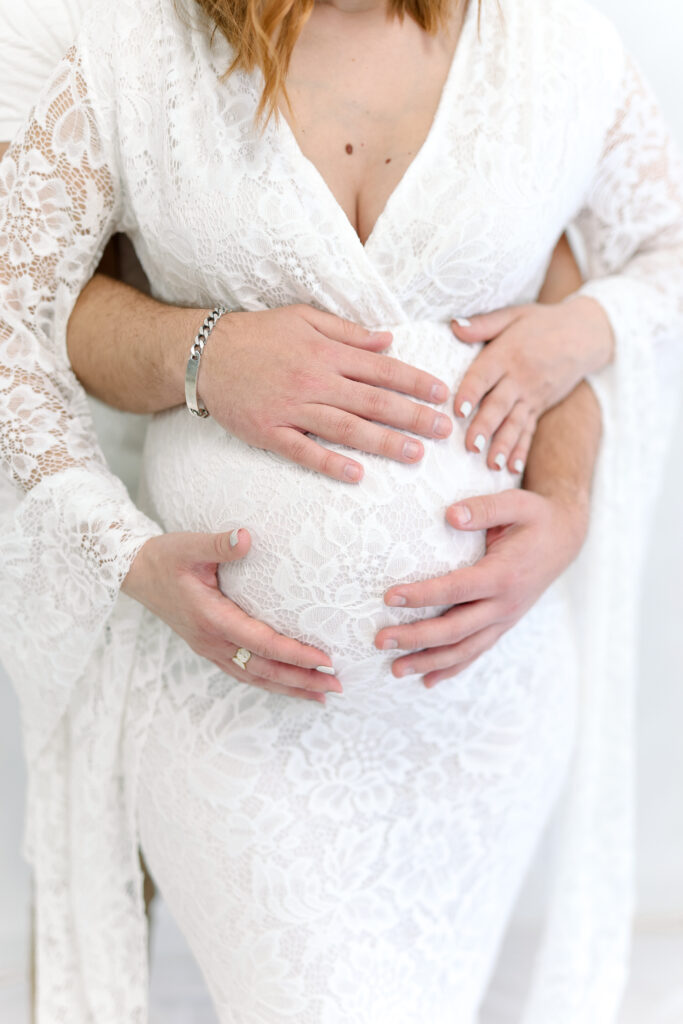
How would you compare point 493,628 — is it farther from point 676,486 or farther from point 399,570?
point 676,486

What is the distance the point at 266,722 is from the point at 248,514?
0.72 feet

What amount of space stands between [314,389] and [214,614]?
0.22 meters

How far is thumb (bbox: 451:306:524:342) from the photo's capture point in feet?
3.32

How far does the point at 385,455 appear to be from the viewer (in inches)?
35.8

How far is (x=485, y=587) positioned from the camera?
0.93 m

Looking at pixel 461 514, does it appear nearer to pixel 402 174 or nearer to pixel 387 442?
pixel 387 442

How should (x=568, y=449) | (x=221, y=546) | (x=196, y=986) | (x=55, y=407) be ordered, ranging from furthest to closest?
(x=196, y=986) < (x=568, y=449) < (x=55, y=407) < (x=221, y=546)

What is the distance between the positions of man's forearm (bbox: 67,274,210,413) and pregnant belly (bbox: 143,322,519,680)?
0.09m

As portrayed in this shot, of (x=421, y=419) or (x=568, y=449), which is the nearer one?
(x=421, y=419)

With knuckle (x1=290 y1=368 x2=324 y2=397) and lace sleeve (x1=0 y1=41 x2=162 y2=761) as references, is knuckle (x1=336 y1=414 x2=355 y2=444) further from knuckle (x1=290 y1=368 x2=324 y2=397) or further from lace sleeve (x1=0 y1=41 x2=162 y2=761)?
lace sleeve (x1=0 y1=41 x2=162 y2=761)

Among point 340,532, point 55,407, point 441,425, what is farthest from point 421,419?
point 55,407

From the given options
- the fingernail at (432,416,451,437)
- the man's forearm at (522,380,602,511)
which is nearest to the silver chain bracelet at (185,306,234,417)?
the fingernail at (432,416,451,437)

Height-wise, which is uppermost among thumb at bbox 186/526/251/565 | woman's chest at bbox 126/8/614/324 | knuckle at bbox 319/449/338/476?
woman's chest at bbox 126/8/614/324

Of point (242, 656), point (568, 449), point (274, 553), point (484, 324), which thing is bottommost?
point (242, 656)
